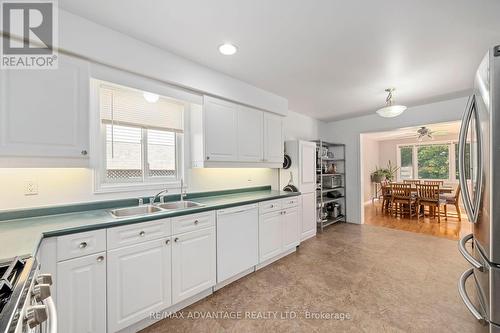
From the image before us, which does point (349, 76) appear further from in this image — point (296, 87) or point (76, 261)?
point (76, 261)

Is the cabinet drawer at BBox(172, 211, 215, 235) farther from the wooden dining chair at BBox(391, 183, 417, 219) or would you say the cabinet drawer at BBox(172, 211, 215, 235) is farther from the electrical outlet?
the wooden dining chair at BBox(391, 183, 417, 219)

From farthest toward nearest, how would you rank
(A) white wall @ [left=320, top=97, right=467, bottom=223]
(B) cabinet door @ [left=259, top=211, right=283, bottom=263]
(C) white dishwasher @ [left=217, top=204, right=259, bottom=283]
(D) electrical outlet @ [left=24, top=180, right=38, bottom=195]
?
(A) white wall @ [left=320, top=97, right=467, bottom=223] → (B) cabinet door @ [left=259, top=211, right=283, bottom=263] → (C) white dishwasher @ [left=217, top=204, right=259, bottom=283] → (D) electrical outlet @ [left=24, top=180, right=38, bottom=195]

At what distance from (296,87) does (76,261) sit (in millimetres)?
3110

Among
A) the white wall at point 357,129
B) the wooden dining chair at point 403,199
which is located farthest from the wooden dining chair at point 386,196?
the white wall at point 357,129

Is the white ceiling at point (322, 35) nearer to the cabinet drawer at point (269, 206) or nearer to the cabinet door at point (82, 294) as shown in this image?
the cabinet drawer at point (269, 206)

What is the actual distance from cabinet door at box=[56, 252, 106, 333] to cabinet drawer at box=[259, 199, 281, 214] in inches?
67.1

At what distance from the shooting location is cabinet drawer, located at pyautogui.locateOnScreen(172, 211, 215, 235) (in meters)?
1.87

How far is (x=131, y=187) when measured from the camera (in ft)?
7.21

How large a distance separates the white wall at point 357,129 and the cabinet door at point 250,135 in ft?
9.21

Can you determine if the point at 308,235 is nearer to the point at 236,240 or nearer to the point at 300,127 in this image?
the point at 236,240

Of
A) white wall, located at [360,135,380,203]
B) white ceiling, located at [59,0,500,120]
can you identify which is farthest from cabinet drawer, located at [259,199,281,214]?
white wall, located at [360,135,380,203]

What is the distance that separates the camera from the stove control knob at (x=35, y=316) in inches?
27.5

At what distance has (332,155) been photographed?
4996mm

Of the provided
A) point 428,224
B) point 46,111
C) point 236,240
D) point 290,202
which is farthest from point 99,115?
point 428,224
